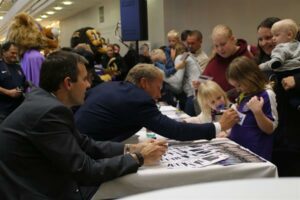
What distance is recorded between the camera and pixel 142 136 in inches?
99.8

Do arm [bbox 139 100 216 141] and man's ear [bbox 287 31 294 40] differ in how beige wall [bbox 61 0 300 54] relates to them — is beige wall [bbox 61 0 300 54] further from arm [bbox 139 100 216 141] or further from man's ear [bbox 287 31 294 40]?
arm [bbox 139 100 216 141]

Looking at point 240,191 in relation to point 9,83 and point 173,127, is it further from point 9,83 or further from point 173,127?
point 9,83

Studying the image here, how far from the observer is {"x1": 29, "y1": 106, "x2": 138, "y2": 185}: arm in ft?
5.07

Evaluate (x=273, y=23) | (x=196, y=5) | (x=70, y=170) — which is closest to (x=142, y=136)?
(x=70, y=170)

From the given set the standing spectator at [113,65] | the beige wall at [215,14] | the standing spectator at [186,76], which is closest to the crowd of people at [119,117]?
the standing spectator at [186,76]

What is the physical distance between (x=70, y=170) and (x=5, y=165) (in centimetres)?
25

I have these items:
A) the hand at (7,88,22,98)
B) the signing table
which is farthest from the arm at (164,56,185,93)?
the signing table

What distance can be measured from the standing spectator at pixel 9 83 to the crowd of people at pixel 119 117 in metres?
0.15

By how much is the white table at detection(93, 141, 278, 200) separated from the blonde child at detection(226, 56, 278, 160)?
54cm

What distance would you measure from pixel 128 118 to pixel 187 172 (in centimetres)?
57

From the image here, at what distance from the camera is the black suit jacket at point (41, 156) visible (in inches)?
60.9

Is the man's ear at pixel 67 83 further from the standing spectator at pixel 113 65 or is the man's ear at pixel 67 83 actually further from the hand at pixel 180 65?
the standing spectator at pixel 113 65

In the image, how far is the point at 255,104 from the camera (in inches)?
86.7

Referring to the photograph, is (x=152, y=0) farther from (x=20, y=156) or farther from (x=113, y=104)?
(x=20, y=156)
